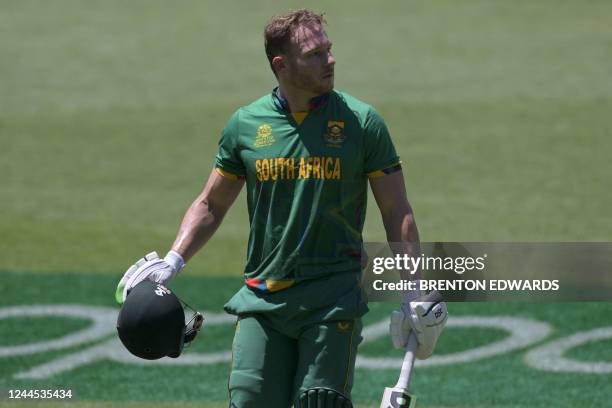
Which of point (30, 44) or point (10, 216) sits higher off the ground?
point (30, 44)

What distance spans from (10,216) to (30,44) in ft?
25.2

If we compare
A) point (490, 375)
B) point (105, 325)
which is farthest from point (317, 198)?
point (105, 325)

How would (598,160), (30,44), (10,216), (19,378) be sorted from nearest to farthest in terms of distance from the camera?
(19,378) → (10,216) → (598,160) → (30,44)

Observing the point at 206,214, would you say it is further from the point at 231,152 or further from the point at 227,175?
the point at 231,152

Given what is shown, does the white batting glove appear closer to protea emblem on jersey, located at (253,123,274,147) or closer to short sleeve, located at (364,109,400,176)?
protea emblem on jersey, located at (253,123,274,147)

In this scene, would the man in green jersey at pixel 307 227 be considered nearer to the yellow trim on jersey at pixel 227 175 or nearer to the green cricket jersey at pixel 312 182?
the green cricket jersey at pixel 312 182

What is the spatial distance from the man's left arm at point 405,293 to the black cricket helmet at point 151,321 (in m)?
1.05

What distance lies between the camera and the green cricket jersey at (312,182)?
6117 mm

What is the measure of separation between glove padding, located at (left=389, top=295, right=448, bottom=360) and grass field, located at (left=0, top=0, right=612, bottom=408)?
3.43 m

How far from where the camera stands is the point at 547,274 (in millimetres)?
10719

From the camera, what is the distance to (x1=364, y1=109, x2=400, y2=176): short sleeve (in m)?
6.15

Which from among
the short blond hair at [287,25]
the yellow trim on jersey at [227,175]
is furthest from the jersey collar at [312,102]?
the yellow trim on jersey at [227,175]

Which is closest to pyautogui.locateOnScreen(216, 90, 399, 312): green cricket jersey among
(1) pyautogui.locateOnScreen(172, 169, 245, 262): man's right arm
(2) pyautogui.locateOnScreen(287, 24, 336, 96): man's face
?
(2) pyautogui.locateOnScreen(287, 24, 336, 96): man's face

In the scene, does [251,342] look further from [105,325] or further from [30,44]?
[30,44]
